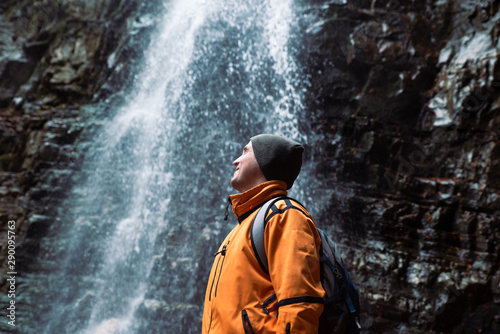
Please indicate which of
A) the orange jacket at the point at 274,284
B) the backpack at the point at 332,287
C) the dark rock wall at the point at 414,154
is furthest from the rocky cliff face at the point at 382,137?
the orange jacket at the point at 274,284

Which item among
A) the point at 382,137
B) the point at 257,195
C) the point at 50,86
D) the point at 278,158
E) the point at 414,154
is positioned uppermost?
the point at 50,86

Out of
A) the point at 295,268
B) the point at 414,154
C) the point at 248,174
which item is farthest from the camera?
the point at 414,154

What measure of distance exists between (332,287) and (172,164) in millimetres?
7384

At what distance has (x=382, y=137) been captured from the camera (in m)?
8.00

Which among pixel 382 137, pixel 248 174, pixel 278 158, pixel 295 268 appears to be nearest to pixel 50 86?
pixel 382 137

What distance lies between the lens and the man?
1.59 m

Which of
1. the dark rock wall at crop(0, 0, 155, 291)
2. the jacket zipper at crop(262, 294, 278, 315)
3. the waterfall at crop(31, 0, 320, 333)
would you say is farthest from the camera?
the dark rock wall at crop(0, 0, 155, 291)

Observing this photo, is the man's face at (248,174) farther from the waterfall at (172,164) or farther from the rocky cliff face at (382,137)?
the waterfall at (172,164)

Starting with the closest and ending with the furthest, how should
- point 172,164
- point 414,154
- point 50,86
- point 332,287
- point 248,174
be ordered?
point 332,287, point 248,174, point 414,154, point 172,164, point 50,86

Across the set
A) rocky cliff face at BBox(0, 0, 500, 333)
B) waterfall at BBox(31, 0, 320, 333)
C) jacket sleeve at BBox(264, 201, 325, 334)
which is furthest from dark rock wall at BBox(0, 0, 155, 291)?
jacket sleeve at BBox(264, 201, 325, 334)

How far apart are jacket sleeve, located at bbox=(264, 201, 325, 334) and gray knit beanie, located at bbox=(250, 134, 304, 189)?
1.09 feet

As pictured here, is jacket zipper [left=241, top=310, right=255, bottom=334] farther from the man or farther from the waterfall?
the waterfall

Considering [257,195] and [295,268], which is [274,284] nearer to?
[295,268]

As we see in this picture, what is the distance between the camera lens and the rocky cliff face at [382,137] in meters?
6.14
